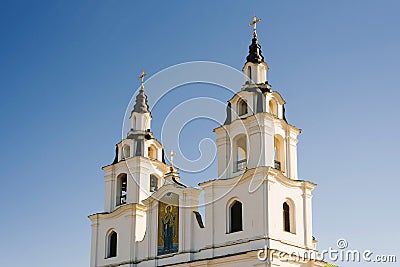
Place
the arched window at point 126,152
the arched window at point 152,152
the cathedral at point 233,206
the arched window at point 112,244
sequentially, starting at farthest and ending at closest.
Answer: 1. the arched window at point 152,152
2. the arched window at point 126,152
3. the arched window at point 112,244
4. the cathedral at point 233,206

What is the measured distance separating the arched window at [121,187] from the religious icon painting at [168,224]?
3.53 metres

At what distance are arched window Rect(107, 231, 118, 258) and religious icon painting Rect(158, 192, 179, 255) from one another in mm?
3339

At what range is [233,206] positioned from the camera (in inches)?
1161

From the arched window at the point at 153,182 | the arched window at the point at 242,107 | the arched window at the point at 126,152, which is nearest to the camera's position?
the arched window at the point at 242,107

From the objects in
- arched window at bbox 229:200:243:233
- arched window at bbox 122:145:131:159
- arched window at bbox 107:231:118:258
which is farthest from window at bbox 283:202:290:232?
arched window at bbox 122:145:131:159

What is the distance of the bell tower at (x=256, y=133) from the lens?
2934 cm

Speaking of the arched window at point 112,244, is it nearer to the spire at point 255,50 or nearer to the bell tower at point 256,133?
the bell tower at point 256,133

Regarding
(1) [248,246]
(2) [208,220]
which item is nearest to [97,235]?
(2) [208,220]

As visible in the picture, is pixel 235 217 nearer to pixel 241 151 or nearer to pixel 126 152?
pixel 241 151

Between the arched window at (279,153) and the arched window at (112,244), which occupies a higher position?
the arched window at (279,153)

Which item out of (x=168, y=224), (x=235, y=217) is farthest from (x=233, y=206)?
(x=168, y=224)

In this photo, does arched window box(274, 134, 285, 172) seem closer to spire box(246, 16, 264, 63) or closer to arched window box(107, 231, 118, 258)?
spire box(246, 16, 264, 63)

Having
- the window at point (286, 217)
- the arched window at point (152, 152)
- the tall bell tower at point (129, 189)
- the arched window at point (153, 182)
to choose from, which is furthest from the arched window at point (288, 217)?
the arched window at point (152, 152)

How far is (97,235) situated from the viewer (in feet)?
114
